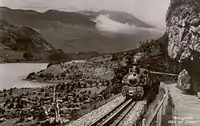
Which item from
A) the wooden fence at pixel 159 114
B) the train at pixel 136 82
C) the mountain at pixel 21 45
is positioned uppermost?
the mountain at pixel 21 45

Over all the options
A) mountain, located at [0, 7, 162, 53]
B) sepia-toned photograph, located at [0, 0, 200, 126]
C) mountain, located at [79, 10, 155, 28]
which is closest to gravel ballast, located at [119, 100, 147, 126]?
sepia-toned photograph, located at [0, 0, 200, 126]

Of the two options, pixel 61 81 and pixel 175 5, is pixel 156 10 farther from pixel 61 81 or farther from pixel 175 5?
pixel 61 81

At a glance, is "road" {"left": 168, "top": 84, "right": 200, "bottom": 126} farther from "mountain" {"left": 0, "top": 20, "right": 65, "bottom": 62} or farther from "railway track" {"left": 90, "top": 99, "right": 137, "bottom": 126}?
"mountain" {"left": 0, "top": 20, "right": 65, "bottom": 62}

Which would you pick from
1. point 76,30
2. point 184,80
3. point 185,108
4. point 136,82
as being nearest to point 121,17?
point 76,30

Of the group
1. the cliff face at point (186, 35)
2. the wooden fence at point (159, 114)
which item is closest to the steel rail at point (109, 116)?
the wooden fence at point (159, 114)

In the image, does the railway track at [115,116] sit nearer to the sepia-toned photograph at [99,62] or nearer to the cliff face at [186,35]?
the sepia-toned photograph at [99,62]

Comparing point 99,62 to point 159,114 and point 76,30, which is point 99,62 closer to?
point 76,30

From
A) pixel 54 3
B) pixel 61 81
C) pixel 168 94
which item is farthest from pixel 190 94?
pixel 54 3
